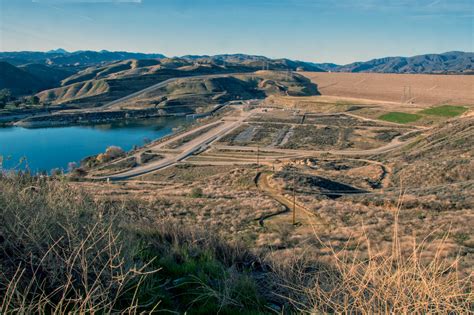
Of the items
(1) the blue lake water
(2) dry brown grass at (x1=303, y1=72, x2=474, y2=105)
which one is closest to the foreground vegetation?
(1) the blue lake water

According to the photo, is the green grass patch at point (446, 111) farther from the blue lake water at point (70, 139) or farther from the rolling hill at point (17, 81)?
the rolling hill at point (17, 81)

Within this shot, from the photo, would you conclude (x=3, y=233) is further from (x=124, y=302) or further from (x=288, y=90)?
(x=288, y=90)

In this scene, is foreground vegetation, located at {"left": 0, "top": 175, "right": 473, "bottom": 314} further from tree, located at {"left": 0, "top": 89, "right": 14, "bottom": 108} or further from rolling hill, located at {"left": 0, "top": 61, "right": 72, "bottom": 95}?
rolling hill, located at {"left": 0, "top": 61, "right": 72, "bottom": 95}

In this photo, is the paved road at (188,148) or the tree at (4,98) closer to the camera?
the paved road at (188,148)

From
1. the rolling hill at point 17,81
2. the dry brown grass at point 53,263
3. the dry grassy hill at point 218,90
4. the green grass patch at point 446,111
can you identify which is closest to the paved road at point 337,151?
the green grass patch at point 446,111

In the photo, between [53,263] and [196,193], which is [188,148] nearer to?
[196,193]

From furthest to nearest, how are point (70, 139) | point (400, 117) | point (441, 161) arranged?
point (400, 117)
point (70, 139)
point (441, 161)

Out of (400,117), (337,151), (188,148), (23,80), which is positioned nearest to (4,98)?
(23,80)
